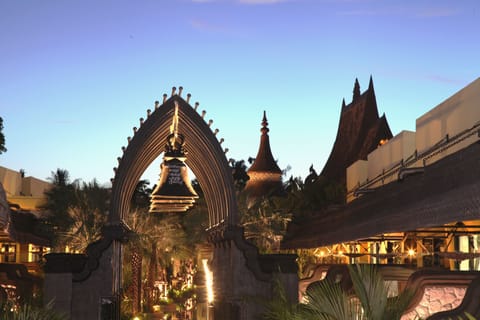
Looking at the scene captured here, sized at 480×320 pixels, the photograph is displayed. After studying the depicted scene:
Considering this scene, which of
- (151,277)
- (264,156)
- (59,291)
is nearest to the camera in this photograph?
(59,291)

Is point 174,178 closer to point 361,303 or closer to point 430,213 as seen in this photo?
point 430,213

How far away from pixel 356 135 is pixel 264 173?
874 centimetres

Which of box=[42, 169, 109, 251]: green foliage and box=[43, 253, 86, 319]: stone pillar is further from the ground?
box=[42, 169, 109, 251]: green foliage

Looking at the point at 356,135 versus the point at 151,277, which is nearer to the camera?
the point at 151,277

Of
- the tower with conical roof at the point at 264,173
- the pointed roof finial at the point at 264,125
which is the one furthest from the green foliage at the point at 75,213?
the pointed roof finial at the point at 264,125

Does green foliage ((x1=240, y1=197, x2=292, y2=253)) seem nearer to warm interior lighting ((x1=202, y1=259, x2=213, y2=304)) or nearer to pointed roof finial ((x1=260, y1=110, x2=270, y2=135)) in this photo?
warm interior lighting ((x1=202, y1=259, x2=213, y2=304))

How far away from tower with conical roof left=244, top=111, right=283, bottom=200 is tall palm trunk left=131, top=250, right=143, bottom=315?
3200cm

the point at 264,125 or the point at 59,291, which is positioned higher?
the point at 264,125

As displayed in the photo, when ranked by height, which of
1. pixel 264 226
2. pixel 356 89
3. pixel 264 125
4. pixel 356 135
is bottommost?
pixel 264 226

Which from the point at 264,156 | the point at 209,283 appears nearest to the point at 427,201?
the point at 209,283

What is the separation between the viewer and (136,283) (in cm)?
3003

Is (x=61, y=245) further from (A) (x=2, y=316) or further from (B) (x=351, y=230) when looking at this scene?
(A) (x=2, y=316)

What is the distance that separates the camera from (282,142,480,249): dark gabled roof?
31.1 feet

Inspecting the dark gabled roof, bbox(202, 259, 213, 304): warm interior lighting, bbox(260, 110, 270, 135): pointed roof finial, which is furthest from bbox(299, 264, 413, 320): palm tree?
bbox(260, 110, 270, 135): pointed roof finial
